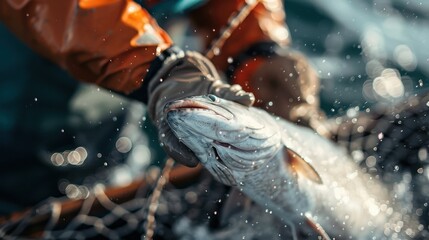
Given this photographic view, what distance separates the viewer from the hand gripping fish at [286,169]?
115 cm

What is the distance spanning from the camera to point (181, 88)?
1.45 metres

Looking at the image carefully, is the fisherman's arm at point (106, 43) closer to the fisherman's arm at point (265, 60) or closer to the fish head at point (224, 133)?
the fish head at point (224, 133)

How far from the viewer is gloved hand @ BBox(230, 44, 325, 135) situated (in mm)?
2078

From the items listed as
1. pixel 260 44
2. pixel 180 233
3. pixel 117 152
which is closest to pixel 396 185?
pixel 180 233

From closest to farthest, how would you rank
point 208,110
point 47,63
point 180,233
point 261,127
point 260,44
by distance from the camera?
1. point 208,110
2. point 261,127
3. point 180,233
4. point 47,63
5. point 260,44

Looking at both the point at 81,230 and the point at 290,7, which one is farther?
the point at 290,7

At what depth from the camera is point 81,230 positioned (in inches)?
72.6

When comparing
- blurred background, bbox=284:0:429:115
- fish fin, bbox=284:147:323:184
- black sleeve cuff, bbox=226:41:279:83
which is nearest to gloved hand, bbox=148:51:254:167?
fish fin, bbox=284:147:323:184

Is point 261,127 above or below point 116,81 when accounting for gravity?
above

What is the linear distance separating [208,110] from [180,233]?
765 millimetres

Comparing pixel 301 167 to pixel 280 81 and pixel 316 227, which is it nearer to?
pixel 316 227

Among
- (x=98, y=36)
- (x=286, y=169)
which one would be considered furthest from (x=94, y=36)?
(x=286, y=169)

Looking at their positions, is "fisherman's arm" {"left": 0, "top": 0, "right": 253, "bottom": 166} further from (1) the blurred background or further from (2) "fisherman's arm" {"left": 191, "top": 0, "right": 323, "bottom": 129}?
(1) the blurred background

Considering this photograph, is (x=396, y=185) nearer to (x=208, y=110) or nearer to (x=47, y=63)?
(x=208, y=110)
